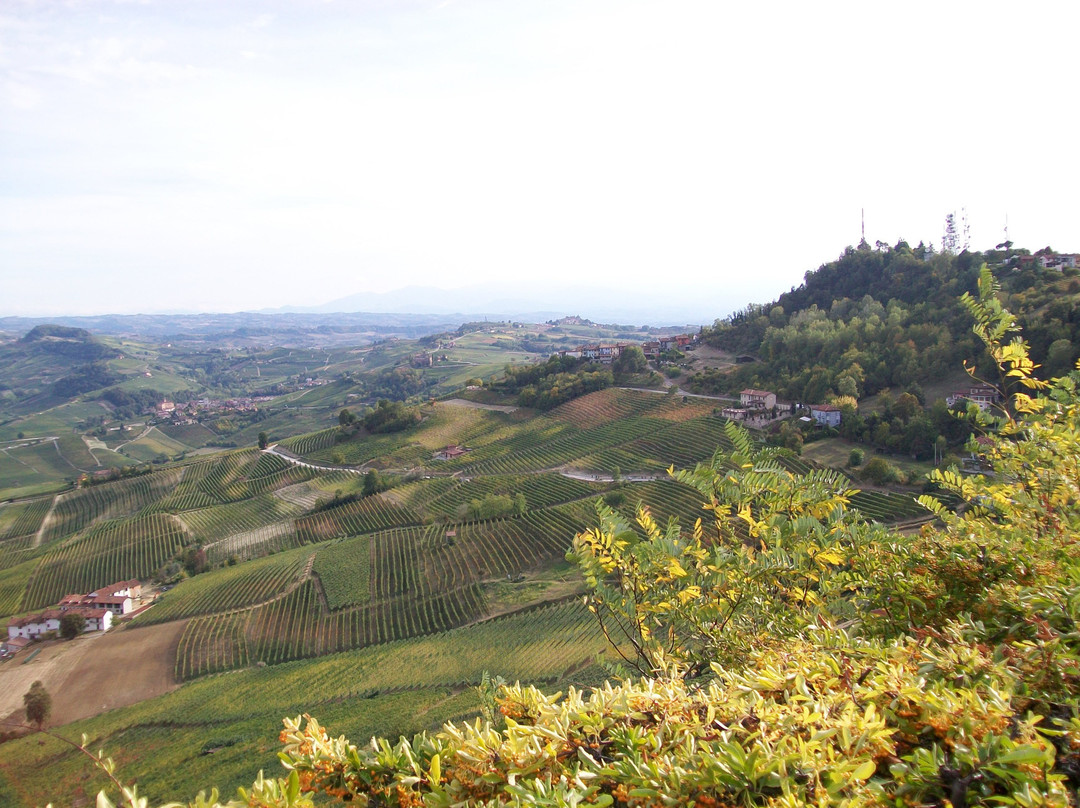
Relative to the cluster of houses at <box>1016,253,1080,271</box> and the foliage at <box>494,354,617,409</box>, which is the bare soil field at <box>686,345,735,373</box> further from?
the cluster of houses at <box>1016,253,1080,271</box>

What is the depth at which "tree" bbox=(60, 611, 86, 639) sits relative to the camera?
1244 inches

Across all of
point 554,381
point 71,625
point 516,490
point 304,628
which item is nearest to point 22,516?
point 71,625

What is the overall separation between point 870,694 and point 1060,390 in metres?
5.00

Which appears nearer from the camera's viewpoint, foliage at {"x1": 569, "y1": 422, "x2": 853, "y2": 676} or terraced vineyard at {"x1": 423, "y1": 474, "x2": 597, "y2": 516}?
foliage at {"x1": 569, "y1": 422, "x2": 853, "y2": 676}

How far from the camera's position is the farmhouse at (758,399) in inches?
1770

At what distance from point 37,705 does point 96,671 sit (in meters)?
5.13

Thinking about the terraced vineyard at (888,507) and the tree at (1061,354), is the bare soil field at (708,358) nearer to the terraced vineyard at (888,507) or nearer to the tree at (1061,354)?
the tree at (1061,354)

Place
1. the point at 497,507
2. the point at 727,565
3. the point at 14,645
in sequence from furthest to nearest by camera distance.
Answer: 1. the point at 497,507
2. the point at 14,645
3. the point at 727,565

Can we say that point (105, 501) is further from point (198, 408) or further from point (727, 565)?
point (198, 408)

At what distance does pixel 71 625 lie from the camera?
31656 mm

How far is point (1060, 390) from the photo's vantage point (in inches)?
214

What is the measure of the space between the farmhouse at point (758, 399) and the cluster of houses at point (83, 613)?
147 feet

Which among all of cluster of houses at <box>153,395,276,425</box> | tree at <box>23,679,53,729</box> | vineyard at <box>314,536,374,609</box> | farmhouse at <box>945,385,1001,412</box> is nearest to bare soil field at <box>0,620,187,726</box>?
tree at <box>23,679,53,729</box>

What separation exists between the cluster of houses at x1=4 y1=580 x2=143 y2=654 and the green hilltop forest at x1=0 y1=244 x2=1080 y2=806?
1890 mm
